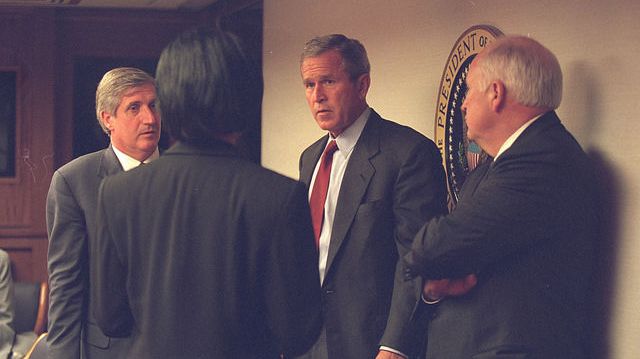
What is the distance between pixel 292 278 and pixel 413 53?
2.41 metres

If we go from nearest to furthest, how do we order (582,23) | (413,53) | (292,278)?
(292,278), (582,23), (413,53)

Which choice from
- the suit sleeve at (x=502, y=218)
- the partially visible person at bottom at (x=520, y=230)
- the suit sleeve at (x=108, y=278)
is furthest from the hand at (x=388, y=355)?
the suit sleeve at (x=108, y=278)

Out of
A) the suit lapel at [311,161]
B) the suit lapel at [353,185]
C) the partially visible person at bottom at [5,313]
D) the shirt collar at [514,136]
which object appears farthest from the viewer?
the partially visible person at bottom at [5,313]

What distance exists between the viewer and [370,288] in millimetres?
2895

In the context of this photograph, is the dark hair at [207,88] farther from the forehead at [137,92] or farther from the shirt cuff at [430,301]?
the forehead at [137,92]

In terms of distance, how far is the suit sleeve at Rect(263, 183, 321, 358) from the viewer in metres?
1.70

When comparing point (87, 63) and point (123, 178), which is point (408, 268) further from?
point (87, 63)

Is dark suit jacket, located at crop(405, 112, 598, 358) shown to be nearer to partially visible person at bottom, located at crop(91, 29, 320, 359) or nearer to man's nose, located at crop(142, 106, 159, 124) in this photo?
partially visible person at bottom, located at crop(91, 29, 320, 359)

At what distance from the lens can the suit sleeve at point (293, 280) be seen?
67.1 inches

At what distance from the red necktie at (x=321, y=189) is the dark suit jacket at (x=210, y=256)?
127 cm

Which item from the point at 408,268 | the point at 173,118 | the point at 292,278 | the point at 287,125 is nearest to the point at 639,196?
the point at 408,268

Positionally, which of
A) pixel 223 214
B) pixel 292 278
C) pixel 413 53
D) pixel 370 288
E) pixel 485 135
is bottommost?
pixel 370 288

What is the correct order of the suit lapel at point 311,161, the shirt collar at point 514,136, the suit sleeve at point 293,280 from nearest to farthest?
the suit sleeve at point 293,280
the shirt collar at point 514,136
the suit lapel at point 311,161

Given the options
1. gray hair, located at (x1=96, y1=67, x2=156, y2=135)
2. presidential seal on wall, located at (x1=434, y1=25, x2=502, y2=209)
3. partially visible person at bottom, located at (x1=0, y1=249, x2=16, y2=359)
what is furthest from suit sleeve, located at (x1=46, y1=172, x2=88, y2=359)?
partially visible person at bottom, located at (x1=0, y1=249, x2=16, y2=359)
